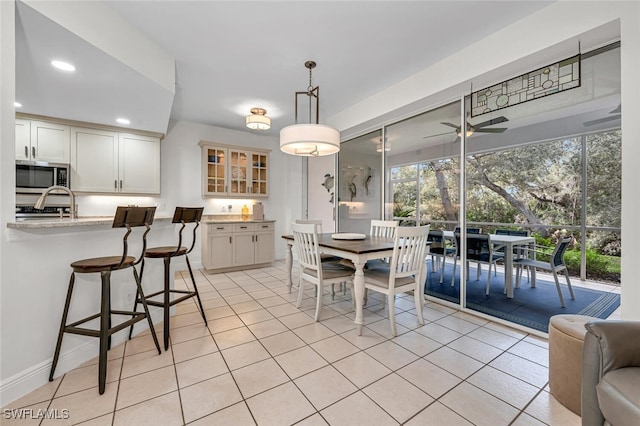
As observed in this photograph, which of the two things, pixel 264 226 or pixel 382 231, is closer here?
pixel 382 231

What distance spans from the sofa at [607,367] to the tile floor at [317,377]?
0.44m

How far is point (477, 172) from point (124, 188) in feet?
16.4

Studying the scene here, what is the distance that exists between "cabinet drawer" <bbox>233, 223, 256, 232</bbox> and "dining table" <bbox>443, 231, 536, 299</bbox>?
3277mm

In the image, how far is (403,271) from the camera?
8.26 ft

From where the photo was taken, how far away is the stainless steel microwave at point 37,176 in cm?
333

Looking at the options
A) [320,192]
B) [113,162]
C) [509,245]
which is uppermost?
[113,162]

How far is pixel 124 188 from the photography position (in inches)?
163

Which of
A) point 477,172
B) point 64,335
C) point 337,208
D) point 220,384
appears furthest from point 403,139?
point 64,335

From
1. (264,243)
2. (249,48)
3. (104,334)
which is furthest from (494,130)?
(264,243)

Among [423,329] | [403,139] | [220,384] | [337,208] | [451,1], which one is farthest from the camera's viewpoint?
[337,208]

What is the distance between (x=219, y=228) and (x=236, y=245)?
1.39 ft

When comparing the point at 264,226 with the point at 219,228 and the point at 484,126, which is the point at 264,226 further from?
the point at 484,126

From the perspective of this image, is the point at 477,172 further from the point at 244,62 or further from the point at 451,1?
the point at 244,62

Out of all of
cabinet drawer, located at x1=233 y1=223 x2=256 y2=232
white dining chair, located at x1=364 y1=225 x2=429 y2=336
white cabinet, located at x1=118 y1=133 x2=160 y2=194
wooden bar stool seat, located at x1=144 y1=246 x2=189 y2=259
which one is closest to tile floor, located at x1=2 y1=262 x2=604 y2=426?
white dining chair, located at x1=364 y1=225 x2=429 y2=336
